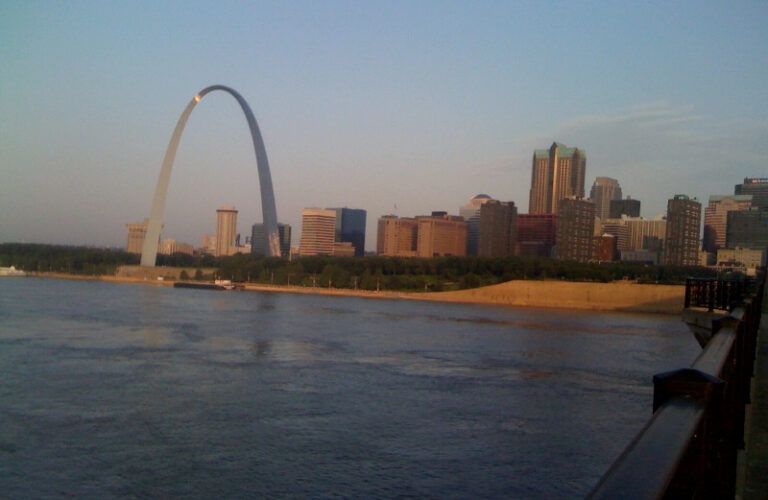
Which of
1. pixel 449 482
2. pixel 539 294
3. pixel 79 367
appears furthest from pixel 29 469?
pixel 539 294

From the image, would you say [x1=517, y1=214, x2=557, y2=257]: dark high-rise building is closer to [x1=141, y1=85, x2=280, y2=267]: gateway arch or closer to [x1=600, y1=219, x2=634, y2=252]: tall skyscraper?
[x1=600, y1=219, x2=634, y2=252]: tall skyscraper

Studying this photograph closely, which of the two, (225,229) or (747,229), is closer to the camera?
(747,229)

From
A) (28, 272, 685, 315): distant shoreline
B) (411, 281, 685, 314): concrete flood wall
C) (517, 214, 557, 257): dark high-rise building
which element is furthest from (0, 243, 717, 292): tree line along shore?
(517, 214, 557, 257): dark high-rise building

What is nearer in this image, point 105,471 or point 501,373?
point 105,471

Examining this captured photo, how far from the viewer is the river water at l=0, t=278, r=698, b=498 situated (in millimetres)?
5035

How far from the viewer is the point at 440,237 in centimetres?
6950

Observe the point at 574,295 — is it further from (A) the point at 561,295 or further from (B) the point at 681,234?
(B) the point at 681,234

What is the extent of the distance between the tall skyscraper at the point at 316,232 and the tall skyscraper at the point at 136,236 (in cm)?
1540

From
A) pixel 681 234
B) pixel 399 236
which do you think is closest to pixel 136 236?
pixel 399 236

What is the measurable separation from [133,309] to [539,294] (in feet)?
67.7

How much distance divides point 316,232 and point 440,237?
40.9ft

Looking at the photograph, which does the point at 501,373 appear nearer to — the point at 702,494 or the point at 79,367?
the point at 79,367

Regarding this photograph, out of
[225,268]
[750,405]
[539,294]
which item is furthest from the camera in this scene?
[225,268]

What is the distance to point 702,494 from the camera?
97cm
